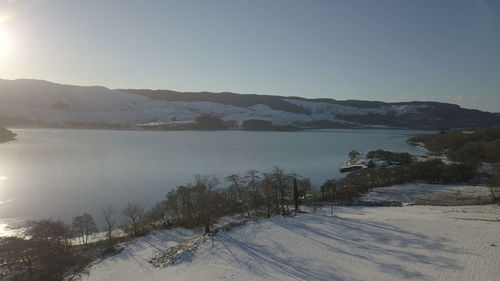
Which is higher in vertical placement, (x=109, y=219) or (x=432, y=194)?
(x=432, y=194)

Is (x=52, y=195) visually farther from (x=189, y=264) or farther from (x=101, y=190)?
(x=189, y=264)

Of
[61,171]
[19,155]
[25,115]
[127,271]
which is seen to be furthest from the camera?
[25,115]

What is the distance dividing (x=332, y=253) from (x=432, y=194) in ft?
95.2

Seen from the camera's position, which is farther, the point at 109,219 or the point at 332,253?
the point at 109,219

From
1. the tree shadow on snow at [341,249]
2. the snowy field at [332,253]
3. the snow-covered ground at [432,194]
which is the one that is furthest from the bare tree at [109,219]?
the snow-covered ground at [432,194]

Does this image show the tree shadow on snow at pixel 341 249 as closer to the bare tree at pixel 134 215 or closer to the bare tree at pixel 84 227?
the bare tree at pixel 134 215

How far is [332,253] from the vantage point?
1689cm

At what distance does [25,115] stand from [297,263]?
21603cm

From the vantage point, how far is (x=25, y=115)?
183 meters

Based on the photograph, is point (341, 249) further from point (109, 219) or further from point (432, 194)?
point (432, 194)

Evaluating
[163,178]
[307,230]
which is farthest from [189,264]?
[163,178]

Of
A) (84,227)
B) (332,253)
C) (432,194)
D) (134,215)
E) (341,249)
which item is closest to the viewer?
(332,253)

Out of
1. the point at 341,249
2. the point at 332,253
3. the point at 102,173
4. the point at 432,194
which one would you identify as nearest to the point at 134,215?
the point at 332,253

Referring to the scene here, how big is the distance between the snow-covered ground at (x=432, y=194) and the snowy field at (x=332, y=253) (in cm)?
1290
